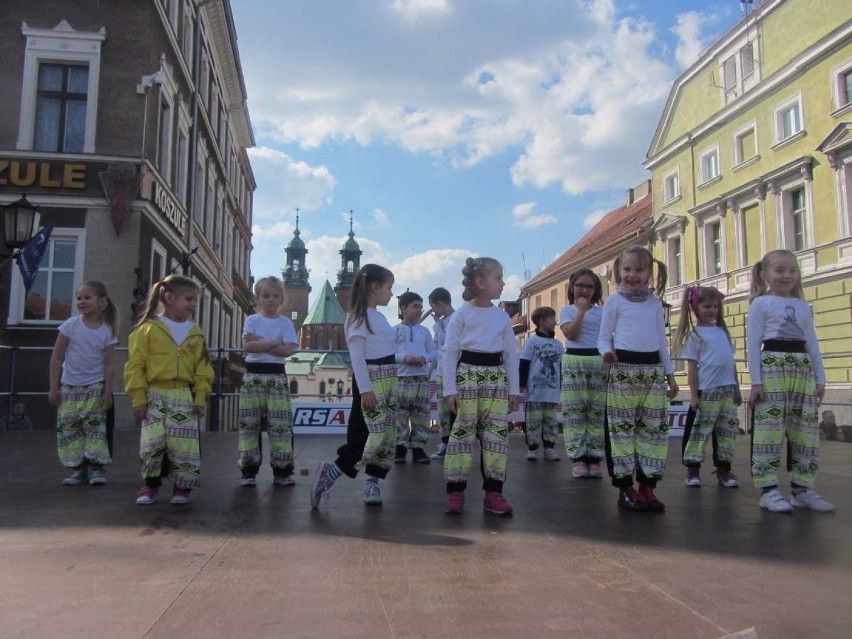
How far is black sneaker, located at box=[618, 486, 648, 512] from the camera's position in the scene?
4.61 m

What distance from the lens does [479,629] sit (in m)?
2.39

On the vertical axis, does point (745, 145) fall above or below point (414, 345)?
above

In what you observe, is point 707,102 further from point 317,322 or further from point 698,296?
point 317,322

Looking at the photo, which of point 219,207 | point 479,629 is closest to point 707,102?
point 219,207

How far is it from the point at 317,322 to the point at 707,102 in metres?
97.7

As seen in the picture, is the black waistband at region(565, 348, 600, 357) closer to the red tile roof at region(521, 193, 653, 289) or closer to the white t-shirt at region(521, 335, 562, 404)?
the white t-shirt at region(521, 335, 562, 404)

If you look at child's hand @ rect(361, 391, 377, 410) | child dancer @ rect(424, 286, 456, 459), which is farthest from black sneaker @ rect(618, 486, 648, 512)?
child dancer @ rect(424, 286, 456, 459)

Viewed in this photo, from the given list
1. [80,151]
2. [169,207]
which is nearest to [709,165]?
[169,207]

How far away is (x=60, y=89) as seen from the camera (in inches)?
648

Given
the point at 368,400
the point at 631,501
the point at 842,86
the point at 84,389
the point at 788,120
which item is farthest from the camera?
the point at 788,120

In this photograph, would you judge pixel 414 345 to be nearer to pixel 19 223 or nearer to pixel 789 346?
pixel 789 346

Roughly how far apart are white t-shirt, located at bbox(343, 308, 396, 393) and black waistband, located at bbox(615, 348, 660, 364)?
162 cm

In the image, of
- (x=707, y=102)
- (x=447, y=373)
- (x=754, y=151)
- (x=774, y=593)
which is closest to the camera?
(x=774, y=593)

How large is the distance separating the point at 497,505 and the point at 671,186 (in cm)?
3066
